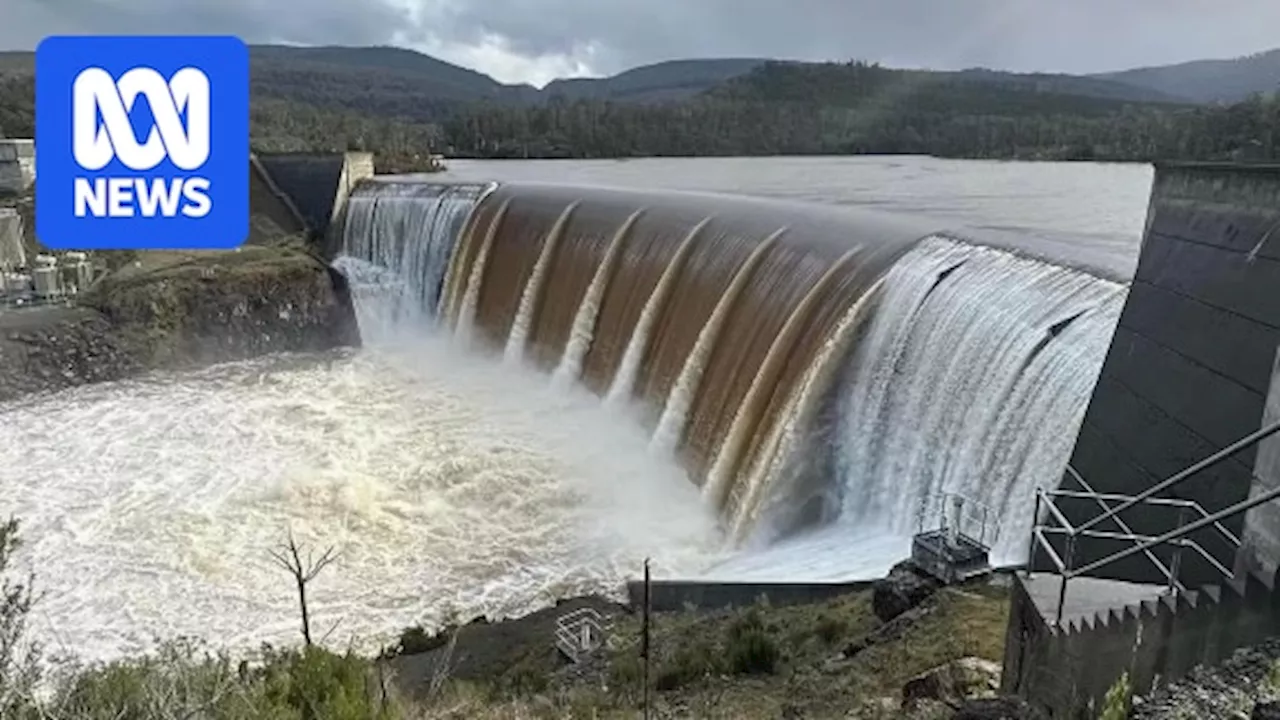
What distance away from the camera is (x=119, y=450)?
16656mm

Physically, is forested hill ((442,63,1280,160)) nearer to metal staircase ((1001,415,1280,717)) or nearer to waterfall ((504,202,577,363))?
waterfall ((504,202,577,363))

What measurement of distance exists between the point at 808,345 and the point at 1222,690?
8432 millimetres

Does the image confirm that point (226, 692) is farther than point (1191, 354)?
No

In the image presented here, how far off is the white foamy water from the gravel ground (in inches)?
295

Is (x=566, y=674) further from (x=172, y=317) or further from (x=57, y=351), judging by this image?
(x=172, y=317)

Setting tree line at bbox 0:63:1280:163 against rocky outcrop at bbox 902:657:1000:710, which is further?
tree line at bbox 0:63:1280:163

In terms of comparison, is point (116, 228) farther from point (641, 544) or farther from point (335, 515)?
point (641, 544)

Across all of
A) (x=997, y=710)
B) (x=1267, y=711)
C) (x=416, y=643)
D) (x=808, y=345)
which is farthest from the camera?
(x=808, y=345)

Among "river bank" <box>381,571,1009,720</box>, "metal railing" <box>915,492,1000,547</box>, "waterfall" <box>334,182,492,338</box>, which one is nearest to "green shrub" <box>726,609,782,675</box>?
"river bank" <box>381,571,1009,720</box>

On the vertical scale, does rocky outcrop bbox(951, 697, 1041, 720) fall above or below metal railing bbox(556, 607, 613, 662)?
above

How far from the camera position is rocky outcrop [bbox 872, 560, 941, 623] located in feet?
26.0

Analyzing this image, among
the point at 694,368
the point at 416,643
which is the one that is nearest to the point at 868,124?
the point at 694,368

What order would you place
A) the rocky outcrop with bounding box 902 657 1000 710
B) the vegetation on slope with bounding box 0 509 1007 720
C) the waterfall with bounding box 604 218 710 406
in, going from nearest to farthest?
the vegetation on slope with bounding box 0 509 1007 720 → the rocky outcrop with bounding box 902 657 1000 710 → the waterfall with bounding box 604 218 710 406

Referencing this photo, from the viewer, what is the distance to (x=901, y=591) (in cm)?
801
